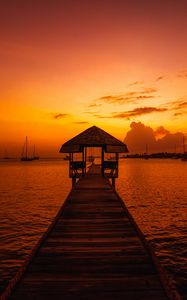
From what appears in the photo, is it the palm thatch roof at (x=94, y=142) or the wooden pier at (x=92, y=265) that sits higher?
the palm thatch roof at (x=94, y=142)

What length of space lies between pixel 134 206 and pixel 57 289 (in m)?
19.2

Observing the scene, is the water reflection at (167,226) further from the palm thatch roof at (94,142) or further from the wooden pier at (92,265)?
the palm thatch roof at (94,142)

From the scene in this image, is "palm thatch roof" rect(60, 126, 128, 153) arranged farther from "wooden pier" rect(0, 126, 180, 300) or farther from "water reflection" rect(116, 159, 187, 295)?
"wooden pier" rect(0, 126, 180, 300)

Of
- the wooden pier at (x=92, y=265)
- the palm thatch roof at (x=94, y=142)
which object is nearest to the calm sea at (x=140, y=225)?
the wooden pier at (x=92, y=265)

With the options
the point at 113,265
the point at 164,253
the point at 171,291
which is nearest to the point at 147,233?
the point at 164,253

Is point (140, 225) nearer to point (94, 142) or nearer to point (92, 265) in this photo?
point (94, 142)

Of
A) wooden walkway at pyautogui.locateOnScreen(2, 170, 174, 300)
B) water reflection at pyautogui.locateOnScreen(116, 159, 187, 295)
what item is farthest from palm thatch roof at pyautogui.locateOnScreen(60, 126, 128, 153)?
wooden walkway at pyautogui.locateOnScreen(2, 170, 174, 300)

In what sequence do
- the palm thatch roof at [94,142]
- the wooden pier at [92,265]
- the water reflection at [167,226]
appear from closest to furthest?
the wooden pier at [92,265]
the water reflection at [167,226]
the palm thatch roof at [94,142]

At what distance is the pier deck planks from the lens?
438cm

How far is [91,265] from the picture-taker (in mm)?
5508

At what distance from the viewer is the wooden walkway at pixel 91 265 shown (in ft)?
14.4

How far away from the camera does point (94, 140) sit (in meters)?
17.9

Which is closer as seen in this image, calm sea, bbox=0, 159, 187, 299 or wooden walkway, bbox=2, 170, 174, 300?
wooden walkway, bbox=2, 170, 174, 300

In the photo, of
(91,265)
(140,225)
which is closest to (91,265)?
(91,265)
